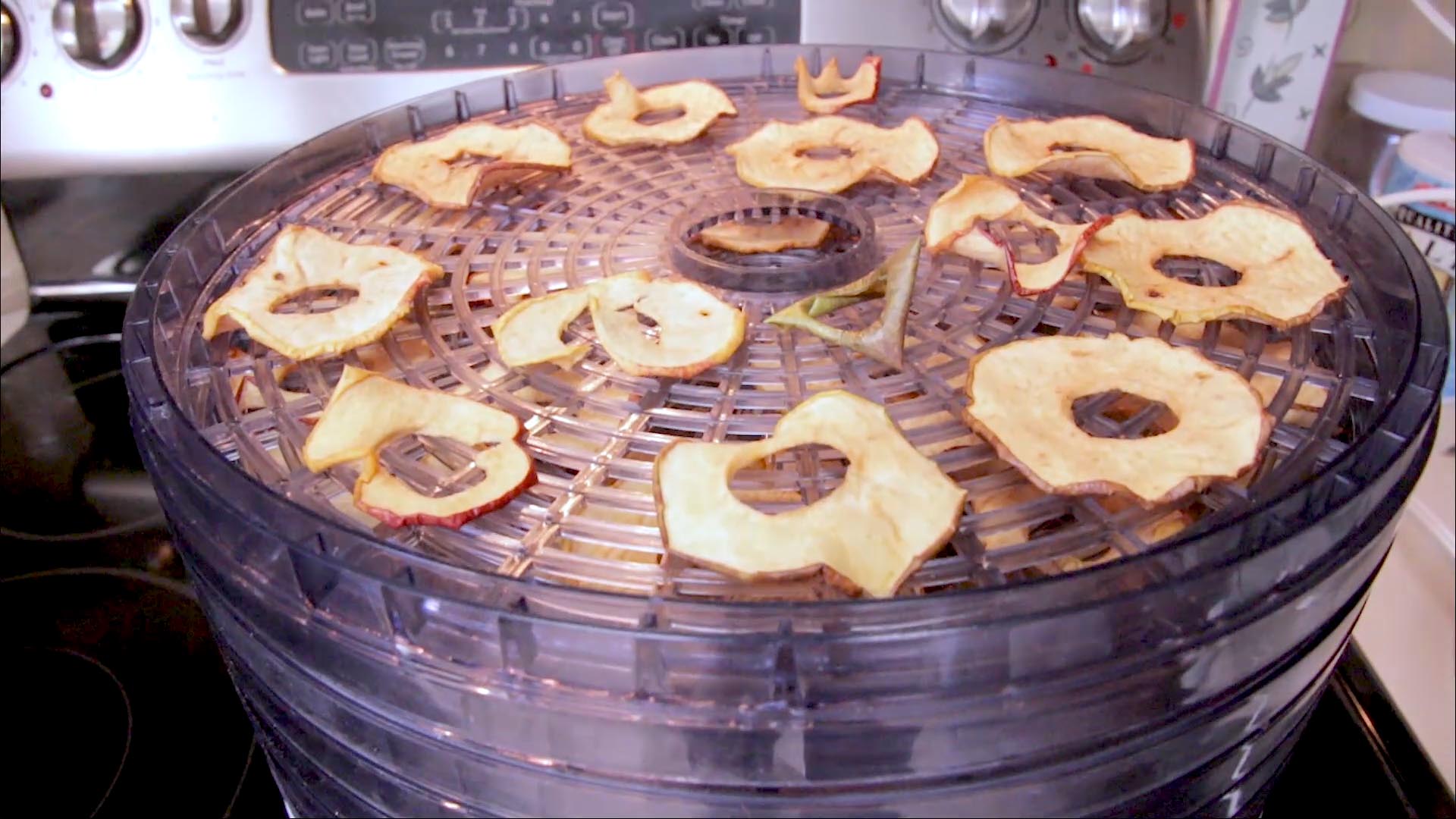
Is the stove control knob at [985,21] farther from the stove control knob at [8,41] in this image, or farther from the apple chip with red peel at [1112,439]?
the stove control knob at [8,41]

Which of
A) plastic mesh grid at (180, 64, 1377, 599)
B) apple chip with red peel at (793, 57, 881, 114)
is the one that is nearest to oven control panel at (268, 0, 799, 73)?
apple chip with red peel at (793, 57, 881, 114)

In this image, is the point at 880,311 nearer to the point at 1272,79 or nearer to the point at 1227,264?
the point at 1227,264

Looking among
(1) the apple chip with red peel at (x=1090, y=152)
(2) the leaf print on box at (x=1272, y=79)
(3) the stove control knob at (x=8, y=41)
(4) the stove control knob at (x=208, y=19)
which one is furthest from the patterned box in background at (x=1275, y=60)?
(3) the stove control knob at (x=8, y=41)

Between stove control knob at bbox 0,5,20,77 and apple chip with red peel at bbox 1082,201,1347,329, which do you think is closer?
apple chip with red peel at bbox 1082,201,1347,329

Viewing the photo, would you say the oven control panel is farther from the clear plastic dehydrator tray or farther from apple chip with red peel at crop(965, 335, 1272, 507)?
apple chip with red peel at crop(965, 335, 1272, 507)

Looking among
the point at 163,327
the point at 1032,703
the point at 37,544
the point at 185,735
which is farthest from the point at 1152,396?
the point at 37,544

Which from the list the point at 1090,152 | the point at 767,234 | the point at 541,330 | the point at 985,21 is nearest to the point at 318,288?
the point at 541,330
